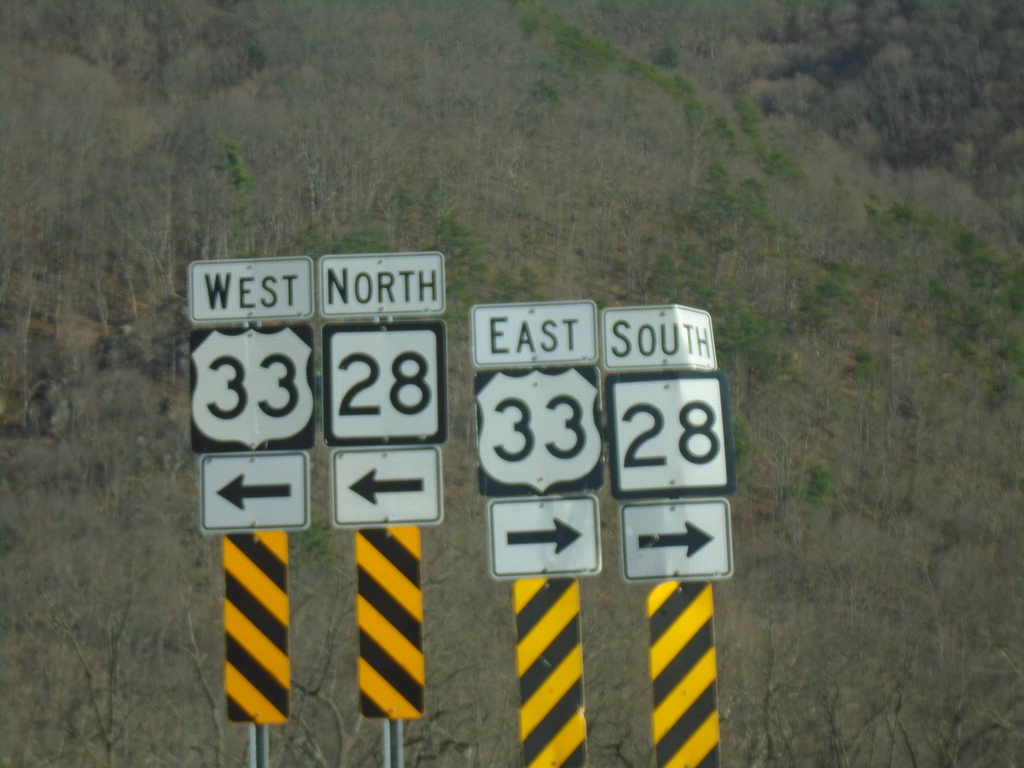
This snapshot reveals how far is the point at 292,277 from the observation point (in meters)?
6.61

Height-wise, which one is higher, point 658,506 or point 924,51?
point 924,51

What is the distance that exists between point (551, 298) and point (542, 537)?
2641 inches

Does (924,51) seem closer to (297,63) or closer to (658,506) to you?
(297,63)

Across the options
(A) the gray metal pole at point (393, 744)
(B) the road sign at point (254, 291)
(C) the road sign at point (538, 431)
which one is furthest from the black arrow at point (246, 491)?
(A) the gray metal pole at point (393, 744)

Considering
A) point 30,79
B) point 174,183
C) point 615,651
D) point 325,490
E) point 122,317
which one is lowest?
point 615,651

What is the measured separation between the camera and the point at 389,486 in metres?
6.37

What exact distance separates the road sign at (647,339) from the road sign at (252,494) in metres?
1.52

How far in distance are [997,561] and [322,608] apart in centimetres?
3094

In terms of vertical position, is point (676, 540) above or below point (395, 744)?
above

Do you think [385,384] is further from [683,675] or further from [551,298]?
[551,298]

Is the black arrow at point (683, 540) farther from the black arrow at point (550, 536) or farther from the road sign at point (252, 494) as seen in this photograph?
the road sign at point (252, 494)

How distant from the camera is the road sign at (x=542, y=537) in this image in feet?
20.9

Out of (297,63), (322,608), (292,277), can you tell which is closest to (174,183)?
(297,63)

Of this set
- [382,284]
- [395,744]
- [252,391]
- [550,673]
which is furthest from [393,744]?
[382,284]
